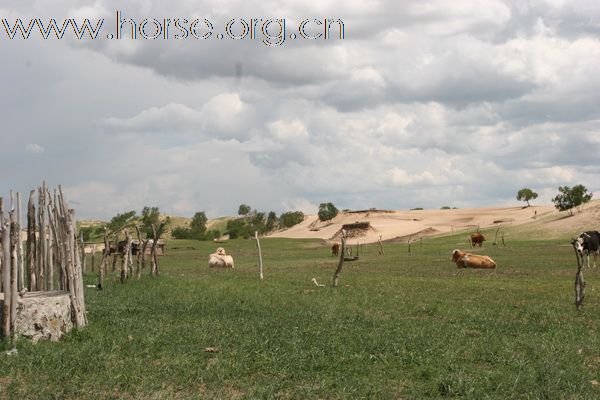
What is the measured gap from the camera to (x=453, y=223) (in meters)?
122

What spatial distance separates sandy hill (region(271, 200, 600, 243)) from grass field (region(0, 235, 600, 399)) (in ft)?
188

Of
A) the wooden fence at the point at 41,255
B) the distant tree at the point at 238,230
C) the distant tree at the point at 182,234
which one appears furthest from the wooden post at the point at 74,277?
the distant tree at the point at 182,234

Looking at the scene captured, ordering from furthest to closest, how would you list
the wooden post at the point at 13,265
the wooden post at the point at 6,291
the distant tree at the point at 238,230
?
the distant tree at the point at 238,230 < the wooden post at the point at 13,265 < the wooden post at the point at 6,291

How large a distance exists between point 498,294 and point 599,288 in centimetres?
502

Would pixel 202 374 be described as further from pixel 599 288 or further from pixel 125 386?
pixel 599 288

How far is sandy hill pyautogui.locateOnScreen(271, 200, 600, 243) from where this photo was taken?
76562mm

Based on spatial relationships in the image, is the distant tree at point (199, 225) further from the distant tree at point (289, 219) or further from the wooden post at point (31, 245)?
the wooden post at point (31, 245)

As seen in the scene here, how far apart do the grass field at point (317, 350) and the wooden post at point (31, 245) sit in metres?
1.61

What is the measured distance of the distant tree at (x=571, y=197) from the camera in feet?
302

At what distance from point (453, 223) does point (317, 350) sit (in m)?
114

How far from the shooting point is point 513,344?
1240cm

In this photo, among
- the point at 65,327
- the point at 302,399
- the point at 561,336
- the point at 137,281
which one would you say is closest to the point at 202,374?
the point at 302,399

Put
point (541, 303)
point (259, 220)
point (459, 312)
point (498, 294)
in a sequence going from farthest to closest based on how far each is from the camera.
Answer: point (259, 220) → point (498, 294) → point (541, 303) → point (459, 312)

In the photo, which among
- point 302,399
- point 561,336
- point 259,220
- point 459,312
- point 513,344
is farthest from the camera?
point 259,220
